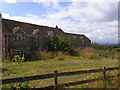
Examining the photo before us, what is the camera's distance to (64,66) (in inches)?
510

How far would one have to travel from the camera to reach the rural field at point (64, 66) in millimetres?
6572

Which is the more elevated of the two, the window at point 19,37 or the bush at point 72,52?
the window at point 19,37

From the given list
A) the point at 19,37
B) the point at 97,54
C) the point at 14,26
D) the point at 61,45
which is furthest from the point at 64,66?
the point at 14,26

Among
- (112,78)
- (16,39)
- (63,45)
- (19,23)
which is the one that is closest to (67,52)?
(63,45)

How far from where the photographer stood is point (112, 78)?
6059 millimetres

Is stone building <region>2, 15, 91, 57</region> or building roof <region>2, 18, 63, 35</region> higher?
building roof <region>2, 18, 63, 35</region>

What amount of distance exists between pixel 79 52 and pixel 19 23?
14.4 meters

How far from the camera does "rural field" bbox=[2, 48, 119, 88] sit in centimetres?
657

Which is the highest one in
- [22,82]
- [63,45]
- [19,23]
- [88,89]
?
[19,23]

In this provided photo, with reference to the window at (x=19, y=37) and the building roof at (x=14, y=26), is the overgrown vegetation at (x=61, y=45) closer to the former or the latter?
the building roof at (x=14, y=26)

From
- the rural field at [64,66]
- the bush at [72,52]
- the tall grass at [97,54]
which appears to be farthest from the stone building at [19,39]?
the tall grass at [97,54]

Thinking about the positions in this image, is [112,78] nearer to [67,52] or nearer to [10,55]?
[10,55]

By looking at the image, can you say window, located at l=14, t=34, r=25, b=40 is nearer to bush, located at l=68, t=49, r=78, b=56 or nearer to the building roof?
the building roof

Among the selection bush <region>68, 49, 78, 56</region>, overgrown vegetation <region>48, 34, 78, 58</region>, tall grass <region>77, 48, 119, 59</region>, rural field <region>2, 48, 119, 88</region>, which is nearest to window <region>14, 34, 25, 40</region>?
rural field <region>2, 48, 119, 88</region>
